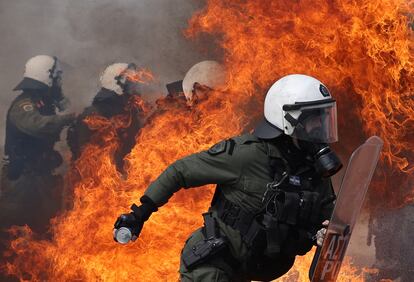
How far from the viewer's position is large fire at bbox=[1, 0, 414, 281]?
6.95 meters

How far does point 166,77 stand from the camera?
1131 cm

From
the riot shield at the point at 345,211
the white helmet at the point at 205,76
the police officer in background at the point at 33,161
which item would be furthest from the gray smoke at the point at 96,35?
the riot shield at the point at 345,211

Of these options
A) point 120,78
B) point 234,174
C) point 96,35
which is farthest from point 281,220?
point 96,35

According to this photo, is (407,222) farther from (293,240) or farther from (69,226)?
(293,240)

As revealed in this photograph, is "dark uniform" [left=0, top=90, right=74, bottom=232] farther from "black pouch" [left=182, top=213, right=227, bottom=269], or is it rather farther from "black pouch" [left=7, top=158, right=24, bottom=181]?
"black pouch" [left=182, top=213, right=227, bottom=269]

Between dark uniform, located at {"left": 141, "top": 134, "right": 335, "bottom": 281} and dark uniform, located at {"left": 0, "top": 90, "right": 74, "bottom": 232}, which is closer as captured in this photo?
dark uniform, located at {"left": 141, "top": 134, "right": 335, "bottom": 281}

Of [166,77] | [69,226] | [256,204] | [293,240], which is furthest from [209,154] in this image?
[166,77]

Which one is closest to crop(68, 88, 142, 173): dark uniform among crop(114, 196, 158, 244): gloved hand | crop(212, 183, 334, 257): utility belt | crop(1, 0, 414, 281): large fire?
crop(1, 0, 414, 281): large fire

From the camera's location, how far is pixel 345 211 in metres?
3.95

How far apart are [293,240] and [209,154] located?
0.77 metres

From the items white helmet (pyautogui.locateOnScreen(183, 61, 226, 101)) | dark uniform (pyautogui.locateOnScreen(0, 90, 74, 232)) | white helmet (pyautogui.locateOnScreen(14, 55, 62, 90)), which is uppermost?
white helmet (pyautogui.locateOnScreen(14, 55, 62, 90))

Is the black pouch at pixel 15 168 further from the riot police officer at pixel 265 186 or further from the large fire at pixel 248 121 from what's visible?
the riot police officer at pixel 265 186

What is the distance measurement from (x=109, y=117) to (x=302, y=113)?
6.24 meters

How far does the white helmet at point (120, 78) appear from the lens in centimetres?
1062
